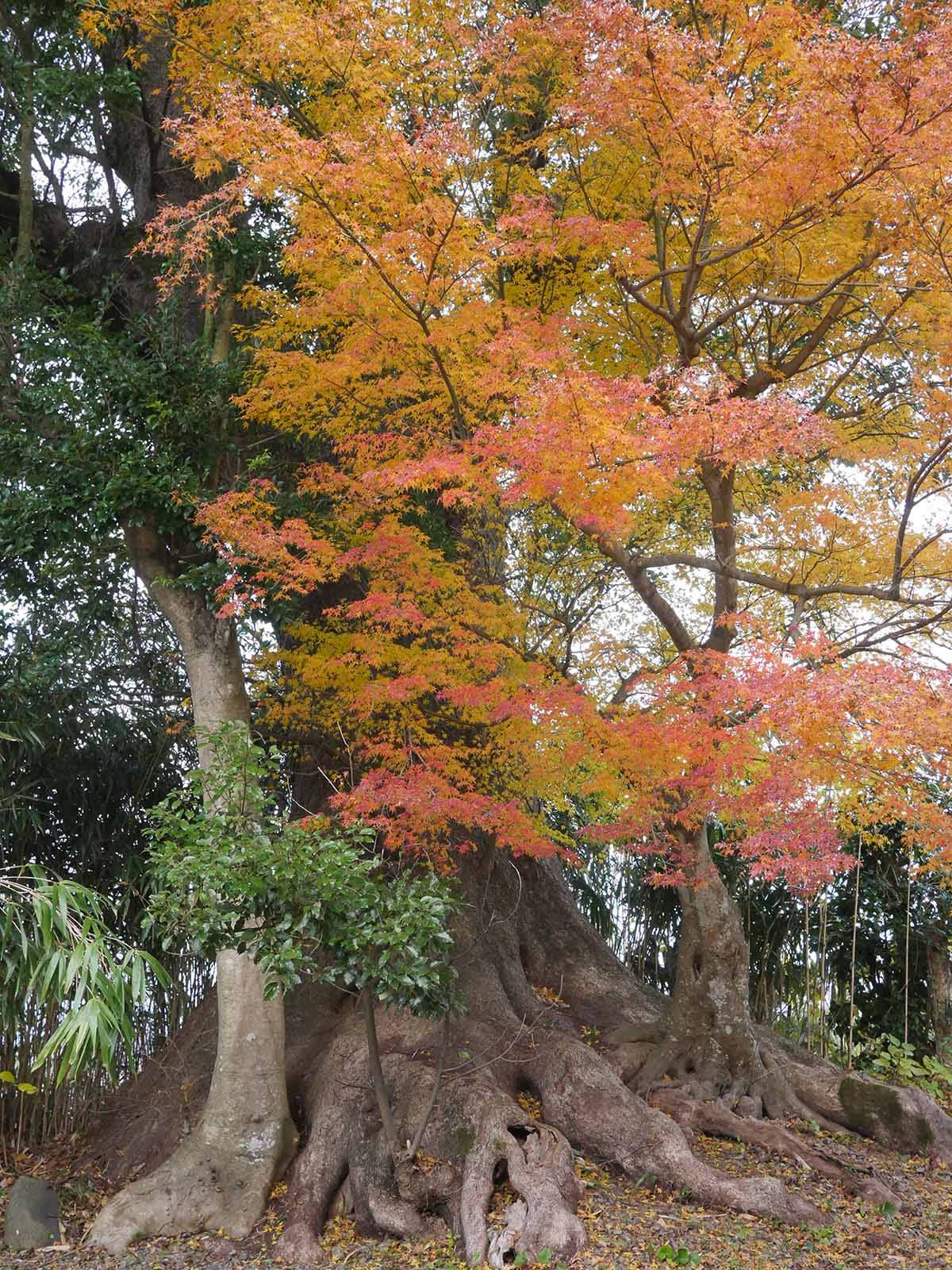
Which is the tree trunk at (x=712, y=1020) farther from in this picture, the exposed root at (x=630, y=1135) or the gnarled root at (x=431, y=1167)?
the gnarled root at (x=431, y=1167)

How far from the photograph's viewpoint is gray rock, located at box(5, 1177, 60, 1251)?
20.1ft

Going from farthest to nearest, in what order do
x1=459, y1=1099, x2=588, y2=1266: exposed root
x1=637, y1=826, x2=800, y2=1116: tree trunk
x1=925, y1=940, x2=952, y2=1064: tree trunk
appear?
x1=925, y1=940, x2=952, y2=1064: tree trunk
x1=637, y1=826, x2=800, y2=1116: tree trunk
x1=459, y1=1099, x2=588, y2=1266: exposed root

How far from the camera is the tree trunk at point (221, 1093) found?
610cm

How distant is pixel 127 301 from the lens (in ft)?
28.6

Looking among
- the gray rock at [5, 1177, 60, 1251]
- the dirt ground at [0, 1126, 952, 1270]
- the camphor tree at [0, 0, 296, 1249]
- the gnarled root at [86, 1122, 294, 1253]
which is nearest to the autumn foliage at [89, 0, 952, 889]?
the camphor tree at [0, 0, 296, 1249]

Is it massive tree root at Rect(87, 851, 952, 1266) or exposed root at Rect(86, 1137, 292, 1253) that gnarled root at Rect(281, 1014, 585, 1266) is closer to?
massive tree root at Rect(87, 851, 952, 1266)

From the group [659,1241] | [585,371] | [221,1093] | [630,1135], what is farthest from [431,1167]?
[585,371]

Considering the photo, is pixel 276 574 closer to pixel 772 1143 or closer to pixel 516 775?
pixel 516 775

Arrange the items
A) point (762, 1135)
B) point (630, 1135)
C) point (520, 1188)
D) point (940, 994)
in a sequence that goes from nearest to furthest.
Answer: point (520, 1188)
point (630, 1135)
point (762, 1135)
point (940, 994)

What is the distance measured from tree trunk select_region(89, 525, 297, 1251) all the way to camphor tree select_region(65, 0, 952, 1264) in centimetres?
26

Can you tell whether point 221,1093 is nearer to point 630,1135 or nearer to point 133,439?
point 630,1135

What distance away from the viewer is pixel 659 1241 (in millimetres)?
5543

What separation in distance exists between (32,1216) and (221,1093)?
3.96ft

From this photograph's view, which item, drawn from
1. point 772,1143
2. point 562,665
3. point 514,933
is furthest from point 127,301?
point 772,1143
